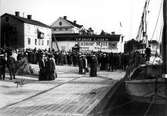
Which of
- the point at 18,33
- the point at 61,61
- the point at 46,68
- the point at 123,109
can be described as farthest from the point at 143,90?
the point at 18,33

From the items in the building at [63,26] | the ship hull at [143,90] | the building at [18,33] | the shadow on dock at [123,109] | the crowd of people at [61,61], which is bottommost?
the shadow on dock at [123,109]

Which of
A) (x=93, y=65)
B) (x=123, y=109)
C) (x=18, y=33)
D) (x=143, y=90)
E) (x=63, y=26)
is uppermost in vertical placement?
(x=63, y=26)

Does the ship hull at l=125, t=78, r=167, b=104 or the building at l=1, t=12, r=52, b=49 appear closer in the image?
the ship hull at l=125, t=78, r=167, b=104

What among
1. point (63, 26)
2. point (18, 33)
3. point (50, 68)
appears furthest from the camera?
point (63, 26)

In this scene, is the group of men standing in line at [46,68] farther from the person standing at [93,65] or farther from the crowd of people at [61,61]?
the person standing at [93,65]

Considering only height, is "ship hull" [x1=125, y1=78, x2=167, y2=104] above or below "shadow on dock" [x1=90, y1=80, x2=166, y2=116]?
above

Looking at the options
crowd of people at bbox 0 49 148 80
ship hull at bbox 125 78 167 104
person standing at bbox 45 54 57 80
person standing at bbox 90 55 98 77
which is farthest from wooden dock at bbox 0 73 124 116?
person standing at bbox 90 55 98 77

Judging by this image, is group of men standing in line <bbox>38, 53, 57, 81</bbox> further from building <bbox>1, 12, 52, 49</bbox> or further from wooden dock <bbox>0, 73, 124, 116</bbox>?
building <bbox>1, 12, 52, 49</bbox>

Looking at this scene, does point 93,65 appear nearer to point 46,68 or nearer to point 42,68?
point 46,68

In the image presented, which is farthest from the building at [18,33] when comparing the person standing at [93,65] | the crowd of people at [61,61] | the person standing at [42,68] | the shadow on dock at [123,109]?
the shadow on dock at [123,109]

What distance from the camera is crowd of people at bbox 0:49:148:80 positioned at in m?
16.9

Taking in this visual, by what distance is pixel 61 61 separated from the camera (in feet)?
104

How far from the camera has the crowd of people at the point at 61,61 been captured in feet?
55.3

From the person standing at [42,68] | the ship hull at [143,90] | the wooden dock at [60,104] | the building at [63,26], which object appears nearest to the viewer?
the wooden dock at [60,104]
